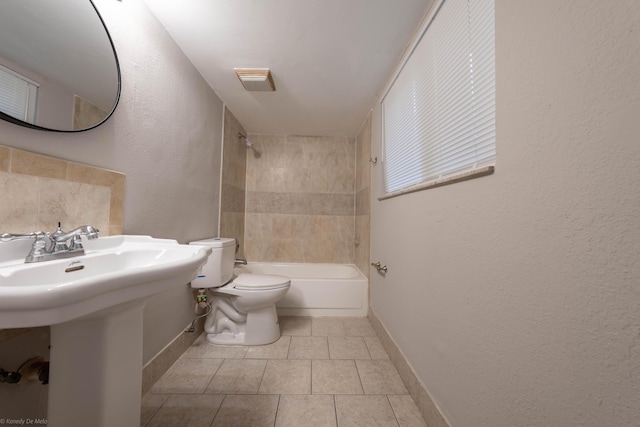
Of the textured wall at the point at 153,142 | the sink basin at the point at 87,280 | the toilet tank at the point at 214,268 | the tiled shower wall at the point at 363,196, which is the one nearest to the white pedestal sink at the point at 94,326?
the sink basin at the point at 87,280

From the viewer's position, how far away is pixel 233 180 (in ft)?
8.38

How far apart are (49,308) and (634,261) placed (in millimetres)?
1020

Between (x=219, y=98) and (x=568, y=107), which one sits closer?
(x=568, y=107)

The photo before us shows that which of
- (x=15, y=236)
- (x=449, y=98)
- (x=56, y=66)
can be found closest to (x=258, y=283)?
(x=15, y=236)

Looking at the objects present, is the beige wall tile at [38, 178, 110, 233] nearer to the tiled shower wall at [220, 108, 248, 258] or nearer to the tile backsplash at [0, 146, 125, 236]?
the tile backsplash at [0, 146, 125, 236]

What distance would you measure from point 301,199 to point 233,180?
902mm

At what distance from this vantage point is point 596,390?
45 centimetres

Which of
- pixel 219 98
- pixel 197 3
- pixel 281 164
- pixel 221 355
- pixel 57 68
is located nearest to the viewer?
pixel 57 68

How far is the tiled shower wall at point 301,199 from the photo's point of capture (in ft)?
10.1

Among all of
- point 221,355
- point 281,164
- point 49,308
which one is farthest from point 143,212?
point 281,164

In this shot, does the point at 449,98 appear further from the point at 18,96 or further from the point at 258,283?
the point at 258,283

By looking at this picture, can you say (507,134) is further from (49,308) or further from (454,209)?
(49,308)

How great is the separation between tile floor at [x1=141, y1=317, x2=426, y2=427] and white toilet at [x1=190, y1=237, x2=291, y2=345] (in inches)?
3.6

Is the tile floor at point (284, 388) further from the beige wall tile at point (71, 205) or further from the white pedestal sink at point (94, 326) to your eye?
the beige wall tile at point (71, 205)
